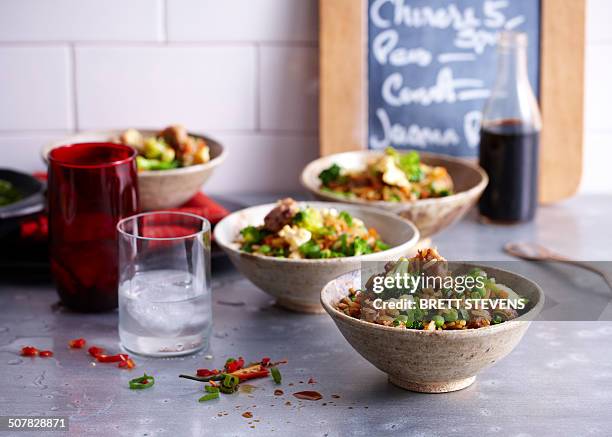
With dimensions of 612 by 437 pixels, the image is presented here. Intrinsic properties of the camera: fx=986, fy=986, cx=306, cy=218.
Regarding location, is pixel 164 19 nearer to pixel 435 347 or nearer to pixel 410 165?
pixel 410 165

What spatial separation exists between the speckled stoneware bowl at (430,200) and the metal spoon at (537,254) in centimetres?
11

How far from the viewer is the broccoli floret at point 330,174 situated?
1.82 metres

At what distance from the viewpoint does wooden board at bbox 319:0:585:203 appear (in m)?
2.00

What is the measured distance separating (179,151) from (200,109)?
0.30 m

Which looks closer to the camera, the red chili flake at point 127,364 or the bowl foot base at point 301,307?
the red chili flake at point 127,364

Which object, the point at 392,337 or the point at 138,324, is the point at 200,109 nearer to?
the point at 138,324

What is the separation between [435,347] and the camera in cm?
115

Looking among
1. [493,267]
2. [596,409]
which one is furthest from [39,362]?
[596,409]

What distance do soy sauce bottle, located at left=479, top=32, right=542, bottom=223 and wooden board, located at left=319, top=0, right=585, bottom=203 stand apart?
114mm

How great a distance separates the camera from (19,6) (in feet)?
6.63

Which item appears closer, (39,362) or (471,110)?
(39,362)

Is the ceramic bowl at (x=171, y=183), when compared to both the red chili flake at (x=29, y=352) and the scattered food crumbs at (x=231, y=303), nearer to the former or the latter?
the scattered food crumbs at (x=231, y=303)

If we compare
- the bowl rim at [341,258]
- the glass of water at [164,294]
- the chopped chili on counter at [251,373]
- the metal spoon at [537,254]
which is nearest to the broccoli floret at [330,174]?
the bowl rim at [341,258]

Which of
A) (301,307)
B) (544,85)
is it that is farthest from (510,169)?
(301,307)
